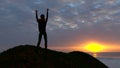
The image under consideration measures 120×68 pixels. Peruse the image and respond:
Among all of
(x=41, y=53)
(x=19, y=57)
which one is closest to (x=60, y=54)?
(x=41, y=53)

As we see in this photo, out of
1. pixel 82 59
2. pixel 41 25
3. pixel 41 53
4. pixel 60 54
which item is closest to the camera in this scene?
pixel 41 25

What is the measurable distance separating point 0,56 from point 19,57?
7.50ft

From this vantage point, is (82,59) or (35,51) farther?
(82,59)

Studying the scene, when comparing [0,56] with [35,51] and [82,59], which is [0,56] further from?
[82,59]

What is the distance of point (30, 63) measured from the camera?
81.5 ft

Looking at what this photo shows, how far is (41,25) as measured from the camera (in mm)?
24109

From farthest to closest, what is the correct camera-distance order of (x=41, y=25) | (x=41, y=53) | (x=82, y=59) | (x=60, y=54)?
(x=82, y=59) → (x=60, y=54) → (x=41, y=53) → (x=41, y=25)

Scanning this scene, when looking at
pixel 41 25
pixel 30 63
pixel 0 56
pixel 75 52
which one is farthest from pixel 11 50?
pixel 75 52

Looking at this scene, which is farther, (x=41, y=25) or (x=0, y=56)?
(x=0, y=56)

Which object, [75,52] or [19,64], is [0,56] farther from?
[75,52]

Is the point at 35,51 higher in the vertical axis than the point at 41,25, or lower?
lower

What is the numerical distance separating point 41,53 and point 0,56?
3.90 meters

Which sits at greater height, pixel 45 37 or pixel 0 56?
pixel 45 37

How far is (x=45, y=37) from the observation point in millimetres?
24188
